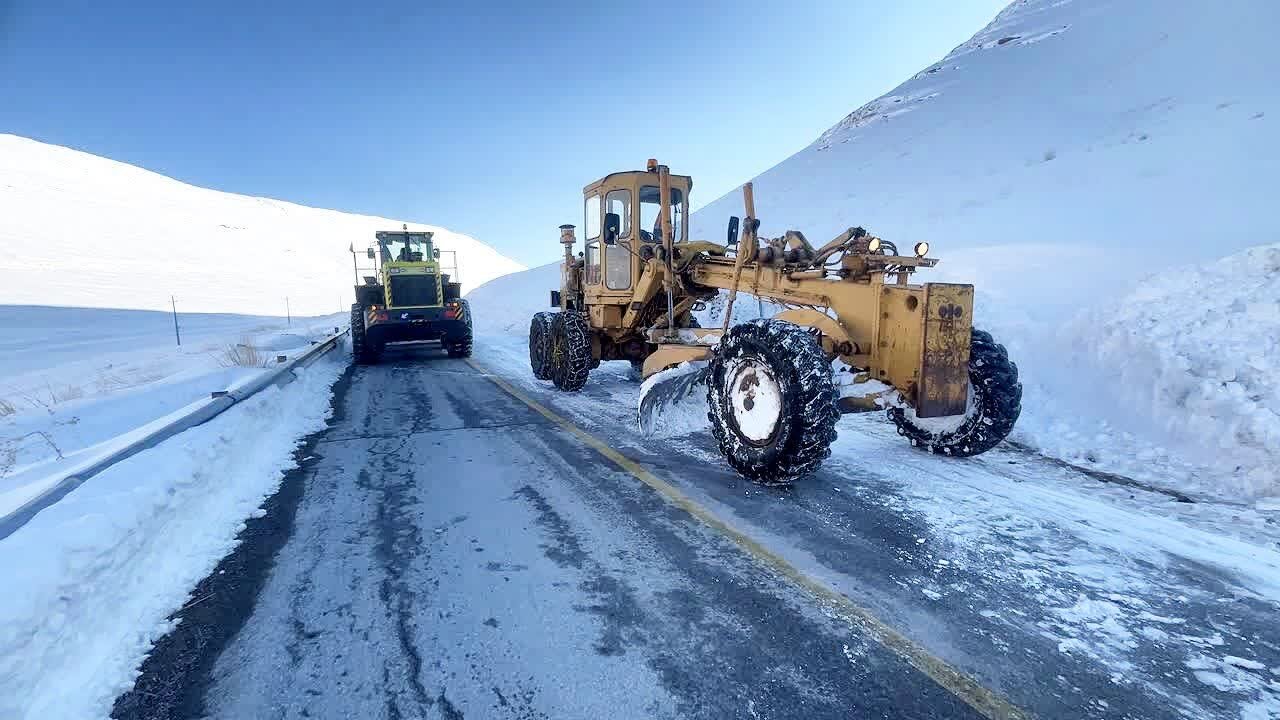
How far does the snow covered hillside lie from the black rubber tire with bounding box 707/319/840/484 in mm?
2575

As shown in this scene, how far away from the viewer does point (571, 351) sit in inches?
328

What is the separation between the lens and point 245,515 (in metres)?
3.78

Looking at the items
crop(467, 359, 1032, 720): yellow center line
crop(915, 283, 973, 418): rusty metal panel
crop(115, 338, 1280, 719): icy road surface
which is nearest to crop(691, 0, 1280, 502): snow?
crop(115, 338, 1280, 719): icy road surface

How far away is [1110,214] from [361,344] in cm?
1479

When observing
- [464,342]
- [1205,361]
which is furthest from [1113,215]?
[464,342]

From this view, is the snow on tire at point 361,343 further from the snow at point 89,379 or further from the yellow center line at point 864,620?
the yellow center line at point 864,620

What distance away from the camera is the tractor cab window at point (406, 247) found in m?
13.8

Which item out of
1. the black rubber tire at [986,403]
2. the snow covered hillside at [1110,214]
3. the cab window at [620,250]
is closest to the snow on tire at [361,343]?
the cab window at [620,250]

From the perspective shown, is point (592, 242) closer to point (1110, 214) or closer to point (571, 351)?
point (571, 351)

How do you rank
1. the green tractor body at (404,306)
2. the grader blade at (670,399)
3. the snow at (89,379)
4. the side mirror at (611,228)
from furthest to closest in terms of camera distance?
the green tractor body at (404,306) → the side mirror at (611,228) → the grader blade at (670,399) → the snow at (89,379)

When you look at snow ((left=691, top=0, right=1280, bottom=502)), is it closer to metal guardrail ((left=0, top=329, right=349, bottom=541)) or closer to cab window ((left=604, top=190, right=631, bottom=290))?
cab window ((left=604, top=190, right=631, bottom=290))

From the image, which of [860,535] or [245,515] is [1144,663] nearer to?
[860,535]

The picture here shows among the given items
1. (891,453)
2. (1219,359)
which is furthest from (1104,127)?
(891,453)

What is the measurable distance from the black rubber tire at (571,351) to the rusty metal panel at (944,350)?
4.85 m
